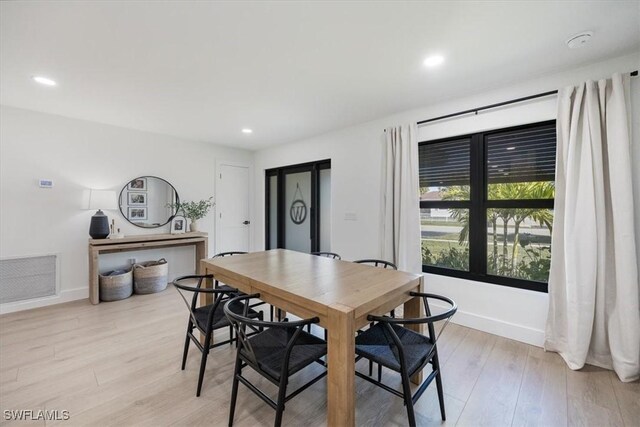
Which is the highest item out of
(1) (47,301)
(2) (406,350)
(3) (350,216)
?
(3) (350,216)

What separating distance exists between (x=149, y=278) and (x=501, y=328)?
4.41 meters

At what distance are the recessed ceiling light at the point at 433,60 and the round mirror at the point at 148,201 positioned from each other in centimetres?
405

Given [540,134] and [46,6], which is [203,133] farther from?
[540,134]

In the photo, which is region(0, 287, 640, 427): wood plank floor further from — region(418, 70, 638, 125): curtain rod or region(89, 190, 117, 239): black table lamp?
region(418, 70, 638, 125): curtain rod

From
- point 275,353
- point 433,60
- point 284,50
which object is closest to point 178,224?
point 284,50

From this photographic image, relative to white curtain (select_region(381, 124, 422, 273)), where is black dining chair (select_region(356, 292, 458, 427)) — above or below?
below

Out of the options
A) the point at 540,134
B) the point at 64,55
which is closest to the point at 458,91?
the point at 540,134

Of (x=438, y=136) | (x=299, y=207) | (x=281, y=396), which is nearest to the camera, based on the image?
(x=281, y=396)

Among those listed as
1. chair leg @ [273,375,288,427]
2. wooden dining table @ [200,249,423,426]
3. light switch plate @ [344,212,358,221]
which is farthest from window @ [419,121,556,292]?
chair leg @ [273,375,288,427]

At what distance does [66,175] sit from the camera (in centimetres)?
357

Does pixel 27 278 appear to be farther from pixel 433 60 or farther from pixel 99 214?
pixel 433 60

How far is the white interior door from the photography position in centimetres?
509

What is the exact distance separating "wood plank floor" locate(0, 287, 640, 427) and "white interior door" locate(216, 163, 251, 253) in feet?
8.46

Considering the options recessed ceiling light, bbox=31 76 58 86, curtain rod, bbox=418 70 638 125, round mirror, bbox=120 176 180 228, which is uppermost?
recessed ceiling light, bbox=31 76 58 86
